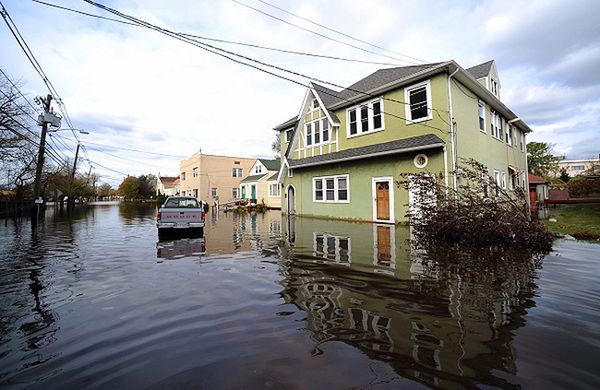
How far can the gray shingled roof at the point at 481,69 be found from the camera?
55.6ft

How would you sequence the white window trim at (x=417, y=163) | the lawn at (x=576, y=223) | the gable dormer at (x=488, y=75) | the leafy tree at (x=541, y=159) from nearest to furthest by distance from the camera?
the lawn at (x=576, y=223) → the white window trim at (x=417, y=163) → the gable dormer at (x=488, y=75) → the leafy tree at (x=541, y=159)

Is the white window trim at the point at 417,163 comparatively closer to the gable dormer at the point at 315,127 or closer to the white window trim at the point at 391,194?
the white window trim at the point at 391,194

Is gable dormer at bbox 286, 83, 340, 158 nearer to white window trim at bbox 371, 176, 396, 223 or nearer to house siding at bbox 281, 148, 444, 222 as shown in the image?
house siding at bbox 281, 148, 444, 222

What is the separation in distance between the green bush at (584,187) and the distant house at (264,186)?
27.8m

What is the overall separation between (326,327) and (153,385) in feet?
6.16

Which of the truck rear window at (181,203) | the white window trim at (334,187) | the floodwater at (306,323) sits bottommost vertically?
the floodwater at (306,323)

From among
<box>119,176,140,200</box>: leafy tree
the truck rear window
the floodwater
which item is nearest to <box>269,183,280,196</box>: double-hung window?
the truck rear window

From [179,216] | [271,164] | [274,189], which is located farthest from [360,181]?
[271,164]

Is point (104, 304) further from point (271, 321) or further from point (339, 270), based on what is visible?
point (339, 270)

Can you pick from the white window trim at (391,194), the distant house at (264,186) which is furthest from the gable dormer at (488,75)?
the distant house at (264,186)

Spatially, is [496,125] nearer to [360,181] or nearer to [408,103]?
[408,103]

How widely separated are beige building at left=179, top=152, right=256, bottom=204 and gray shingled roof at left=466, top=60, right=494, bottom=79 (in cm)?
3334

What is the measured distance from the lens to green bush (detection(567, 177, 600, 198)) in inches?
966

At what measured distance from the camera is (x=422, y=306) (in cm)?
407
